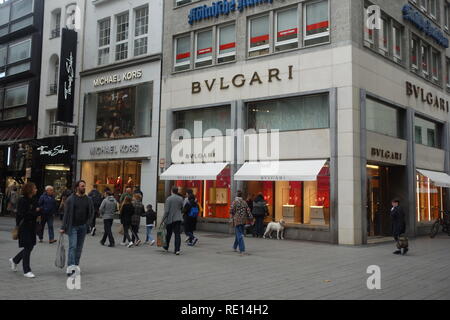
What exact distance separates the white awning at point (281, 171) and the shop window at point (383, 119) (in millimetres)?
2926

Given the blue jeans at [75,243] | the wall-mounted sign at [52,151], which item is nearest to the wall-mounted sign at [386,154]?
the blue jeans at [75,243]

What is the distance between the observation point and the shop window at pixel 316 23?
18.7 metres

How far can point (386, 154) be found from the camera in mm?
19594

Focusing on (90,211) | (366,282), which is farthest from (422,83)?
(90,211)

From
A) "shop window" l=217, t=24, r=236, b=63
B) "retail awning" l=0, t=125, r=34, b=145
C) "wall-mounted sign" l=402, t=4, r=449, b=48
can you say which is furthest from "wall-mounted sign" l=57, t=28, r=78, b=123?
"wall-mounted sign" l=402, t=4, r=449, b=48

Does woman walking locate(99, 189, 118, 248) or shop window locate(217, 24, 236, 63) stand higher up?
shop window locate(217, 24, 236, 63)

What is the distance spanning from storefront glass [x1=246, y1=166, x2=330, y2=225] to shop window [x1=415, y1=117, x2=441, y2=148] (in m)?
7.15

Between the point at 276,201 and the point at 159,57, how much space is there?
933 cm

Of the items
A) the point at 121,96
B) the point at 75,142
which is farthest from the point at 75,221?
the point at 75,142

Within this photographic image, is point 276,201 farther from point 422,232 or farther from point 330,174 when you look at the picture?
point 422,232

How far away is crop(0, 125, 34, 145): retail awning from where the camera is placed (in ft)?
99.3

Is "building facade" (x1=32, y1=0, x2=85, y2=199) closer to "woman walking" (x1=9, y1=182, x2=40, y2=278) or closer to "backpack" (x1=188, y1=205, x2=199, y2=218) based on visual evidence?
"backpack" (x1=188, y1=205, x2=199, y2=218)

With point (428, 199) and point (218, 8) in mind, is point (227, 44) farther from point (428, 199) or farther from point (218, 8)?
point (428, 199)

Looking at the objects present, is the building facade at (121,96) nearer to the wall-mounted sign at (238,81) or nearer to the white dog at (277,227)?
the wall-mounted sign at (238,81)
